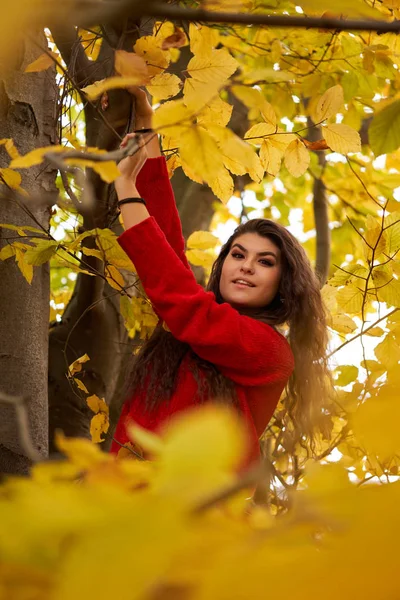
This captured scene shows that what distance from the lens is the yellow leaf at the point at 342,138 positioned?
1.33 metres

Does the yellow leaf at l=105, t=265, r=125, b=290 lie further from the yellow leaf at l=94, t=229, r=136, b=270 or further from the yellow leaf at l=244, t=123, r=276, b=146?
the yellow leaf at l=244, t=123, r=276, b=146

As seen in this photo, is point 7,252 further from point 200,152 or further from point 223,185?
point 200,152

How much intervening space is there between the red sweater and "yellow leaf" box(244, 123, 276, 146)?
31 centimetres

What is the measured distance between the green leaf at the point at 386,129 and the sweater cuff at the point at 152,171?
90cm

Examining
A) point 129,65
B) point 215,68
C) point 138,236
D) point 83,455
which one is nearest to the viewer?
point 83,455

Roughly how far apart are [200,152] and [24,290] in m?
0.84

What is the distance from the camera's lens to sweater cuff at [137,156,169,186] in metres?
1.74

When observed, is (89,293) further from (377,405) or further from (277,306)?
(377,405)

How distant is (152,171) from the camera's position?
1753 mm

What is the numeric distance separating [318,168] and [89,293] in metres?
1.32

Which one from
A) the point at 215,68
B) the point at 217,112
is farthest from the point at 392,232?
the point at 215,68

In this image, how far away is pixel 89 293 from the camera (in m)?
A: 2.08

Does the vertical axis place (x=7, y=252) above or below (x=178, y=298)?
above

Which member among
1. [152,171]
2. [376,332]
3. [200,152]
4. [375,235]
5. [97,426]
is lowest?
[97,426]
